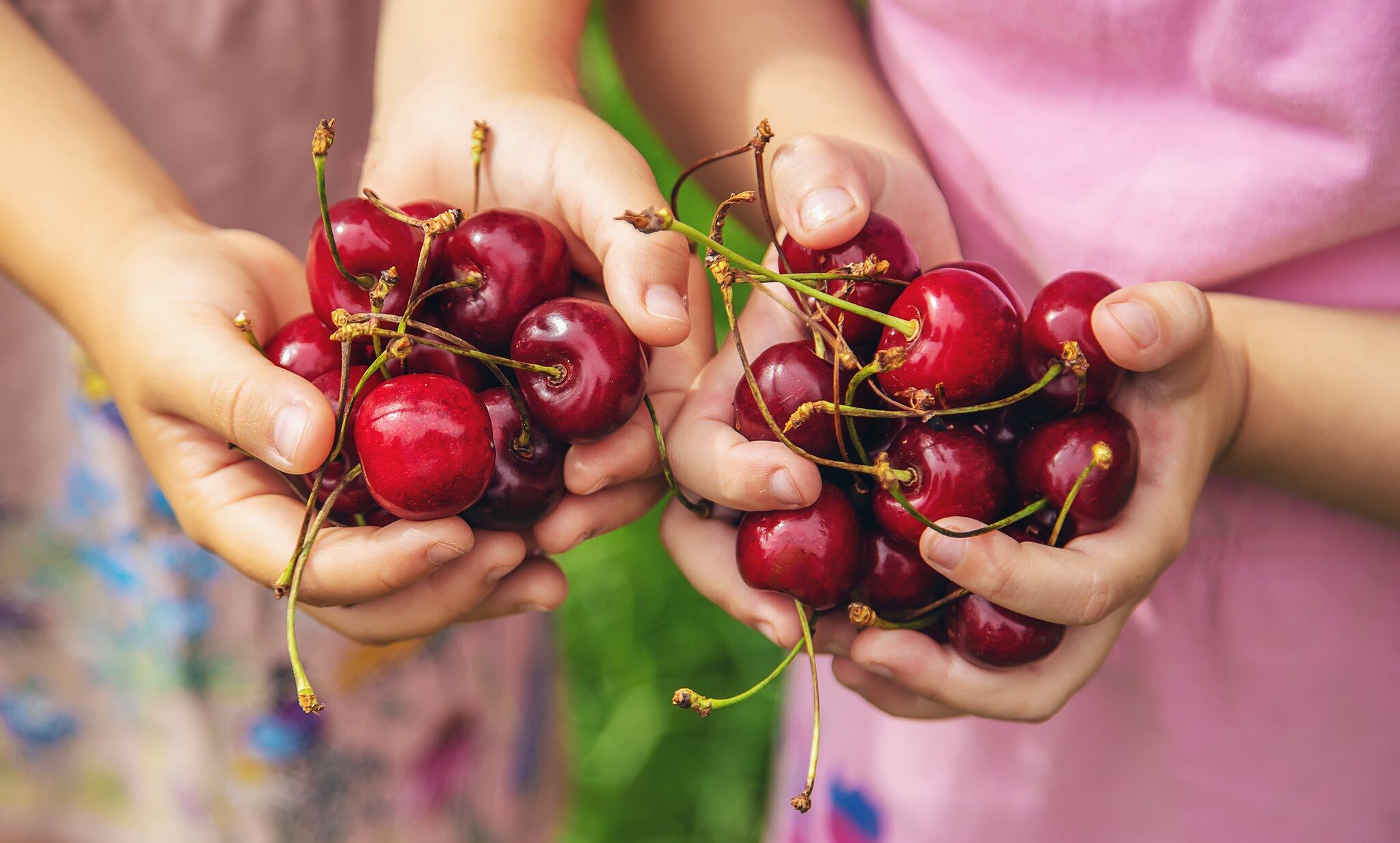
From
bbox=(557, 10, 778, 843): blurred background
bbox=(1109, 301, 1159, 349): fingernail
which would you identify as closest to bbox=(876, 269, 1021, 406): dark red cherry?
bbox=(1109, 301, 1159, 349): fingernail

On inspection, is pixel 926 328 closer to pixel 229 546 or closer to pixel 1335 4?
pixel 1335 4

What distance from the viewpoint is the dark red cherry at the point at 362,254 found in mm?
960

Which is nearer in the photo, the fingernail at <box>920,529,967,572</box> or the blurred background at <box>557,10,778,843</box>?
the fingernail at <box>920,529,967,572</box>

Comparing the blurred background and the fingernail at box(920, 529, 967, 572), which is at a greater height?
the fingernail at box(920, 529, 967, 572)

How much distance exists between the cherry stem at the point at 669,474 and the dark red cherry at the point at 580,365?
0.21ft

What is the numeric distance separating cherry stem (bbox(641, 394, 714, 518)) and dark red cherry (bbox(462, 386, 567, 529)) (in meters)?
0.10

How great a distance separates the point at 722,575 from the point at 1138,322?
1.60 ft

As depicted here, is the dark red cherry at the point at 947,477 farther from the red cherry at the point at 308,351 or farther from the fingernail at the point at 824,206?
the red cherry at the point at 308,351

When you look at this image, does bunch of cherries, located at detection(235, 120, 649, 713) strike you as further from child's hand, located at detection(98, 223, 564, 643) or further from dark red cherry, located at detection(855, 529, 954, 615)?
dark red cherry, located at detection(855, 529, 954, 615)

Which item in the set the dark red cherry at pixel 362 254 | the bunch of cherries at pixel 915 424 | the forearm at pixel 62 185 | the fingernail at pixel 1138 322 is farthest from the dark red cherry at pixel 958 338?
the forearm at pixel 62 185

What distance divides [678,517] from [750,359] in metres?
0.20

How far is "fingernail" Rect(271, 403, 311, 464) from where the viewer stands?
83 centimetres

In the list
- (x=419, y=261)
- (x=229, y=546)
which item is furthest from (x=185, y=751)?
(x=419, y=261)

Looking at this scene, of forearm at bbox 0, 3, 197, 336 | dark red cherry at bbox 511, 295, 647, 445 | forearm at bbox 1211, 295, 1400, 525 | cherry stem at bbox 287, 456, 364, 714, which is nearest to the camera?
cherry stem at bbox 287, 456, 364, 714
